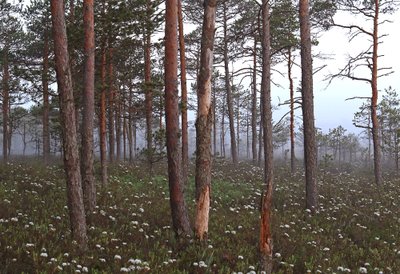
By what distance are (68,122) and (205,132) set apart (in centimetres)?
286

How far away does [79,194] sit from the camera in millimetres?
7758

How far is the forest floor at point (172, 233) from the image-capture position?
6.92 m

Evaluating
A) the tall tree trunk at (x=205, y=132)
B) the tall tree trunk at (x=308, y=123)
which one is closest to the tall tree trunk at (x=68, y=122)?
the tall tree trunk at (x=205, y=132)

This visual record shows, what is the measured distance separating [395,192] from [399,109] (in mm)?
25585

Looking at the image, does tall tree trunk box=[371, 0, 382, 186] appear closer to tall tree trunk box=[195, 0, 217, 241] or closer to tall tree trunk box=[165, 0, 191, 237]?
tall tree trunk box=[195, 0, 217, 241]

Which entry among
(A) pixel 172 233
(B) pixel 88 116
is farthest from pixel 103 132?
(A) pixel 172 233

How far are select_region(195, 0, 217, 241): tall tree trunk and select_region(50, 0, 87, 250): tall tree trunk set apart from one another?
253 cm

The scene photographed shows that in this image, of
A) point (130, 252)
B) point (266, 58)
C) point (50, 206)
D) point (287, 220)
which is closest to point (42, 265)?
point (130, 252)

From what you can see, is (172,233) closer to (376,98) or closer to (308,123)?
(308,123)

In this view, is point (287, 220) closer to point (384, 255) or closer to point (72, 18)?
point (384, 255)

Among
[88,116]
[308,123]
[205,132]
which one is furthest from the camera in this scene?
[308,123]

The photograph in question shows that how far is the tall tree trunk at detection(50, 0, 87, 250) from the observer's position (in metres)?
7.50

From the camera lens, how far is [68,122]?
7590mm

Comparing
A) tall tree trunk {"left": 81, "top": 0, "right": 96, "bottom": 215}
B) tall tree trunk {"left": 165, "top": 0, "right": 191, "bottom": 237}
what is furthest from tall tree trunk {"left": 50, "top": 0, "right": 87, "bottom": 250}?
tall tree trunk {"left": 81, "top": 0, "right": 96, "bottom": 215}
